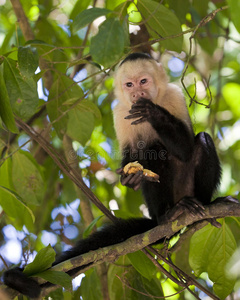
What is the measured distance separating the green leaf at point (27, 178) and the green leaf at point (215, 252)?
3.23 ft

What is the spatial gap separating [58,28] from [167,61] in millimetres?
1650

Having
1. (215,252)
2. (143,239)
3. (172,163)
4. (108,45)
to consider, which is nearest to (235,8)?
(108,45)

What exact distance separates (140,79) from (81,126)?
24.8 inches

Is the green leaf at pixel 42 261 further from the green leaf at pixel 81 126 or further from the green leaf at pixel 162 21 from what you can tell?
the green leaf at pixel 162 21

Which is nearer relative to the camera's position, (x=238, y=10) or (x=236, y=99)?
(x=238, y=10)

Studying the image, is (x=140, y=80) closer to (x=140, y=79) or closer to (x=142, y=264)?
(x=140, y=79)

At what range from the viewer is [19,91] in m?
2.05

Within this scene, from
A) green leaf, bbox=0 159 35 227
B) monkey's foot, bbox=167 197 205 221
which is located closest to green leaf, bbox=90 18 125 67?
green leaf, bbox=0 159 35 227

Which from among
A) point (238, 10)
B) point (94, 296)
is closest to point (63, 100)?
point (94, 296)

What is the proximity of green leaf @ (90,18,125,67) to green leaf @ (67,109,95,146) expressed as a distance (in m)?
1.24

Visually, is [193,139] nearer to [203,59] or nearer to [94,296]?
[94,296]

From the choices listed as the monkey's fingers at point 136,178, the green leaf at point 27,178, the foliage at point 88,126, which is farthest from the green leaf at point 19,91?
the monkey's fingers at point 136,178

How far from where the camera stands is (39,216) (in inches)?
149

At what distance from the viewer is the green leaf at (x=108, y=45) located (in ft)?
5.05
